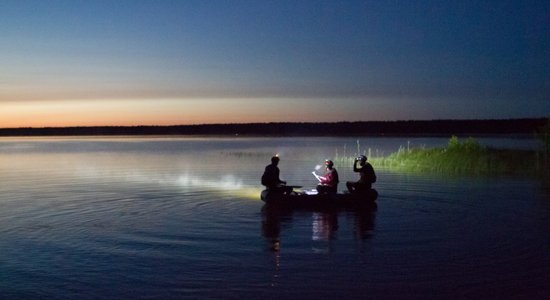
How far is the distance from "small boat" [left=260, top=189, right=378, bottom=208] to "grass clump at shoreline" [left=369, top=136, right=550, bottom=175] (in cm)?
1774

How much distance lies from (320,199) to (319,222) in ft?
10.5

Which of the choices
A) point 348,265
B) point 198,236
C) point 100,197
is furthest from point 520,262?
point 100,197

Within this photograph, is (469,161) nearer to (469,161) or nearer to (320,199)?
(469,161)

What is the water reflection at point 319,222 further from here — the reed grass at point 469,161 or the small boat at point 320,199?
the reed grass at point 469,161

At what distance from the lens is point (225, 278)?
13508 mm

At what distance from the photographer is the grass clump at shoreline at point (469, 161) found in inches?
1615

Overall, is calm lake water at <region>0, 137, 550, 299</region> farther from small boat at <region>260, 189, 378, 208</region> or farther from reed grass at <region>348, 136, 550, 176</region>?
reed grass at <region>348, 136, 550, 176</region>

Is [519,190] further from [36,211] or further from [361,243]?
[36,211]

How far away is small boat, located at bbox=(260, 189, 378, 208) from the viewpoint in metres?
24.2

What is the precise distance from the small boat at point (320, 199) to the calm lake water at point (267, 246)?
2.18ft

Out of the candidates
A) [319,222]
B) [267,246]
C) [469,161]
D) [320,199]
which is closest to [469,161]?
[469,161]

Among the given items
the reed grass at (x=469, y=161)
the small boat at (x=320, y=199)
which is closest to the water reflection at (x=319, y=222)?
the small boat at (x=320, y=199)

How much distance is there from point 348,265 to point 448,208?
10.9m

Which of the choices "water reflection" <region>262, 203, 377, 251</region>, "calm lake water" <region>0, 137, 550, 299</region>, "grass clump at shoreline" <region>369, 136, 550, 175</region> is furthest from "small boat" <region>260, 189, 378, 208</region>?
"grass clump at shoreline" <region>369, 136, 550, 175</region>
